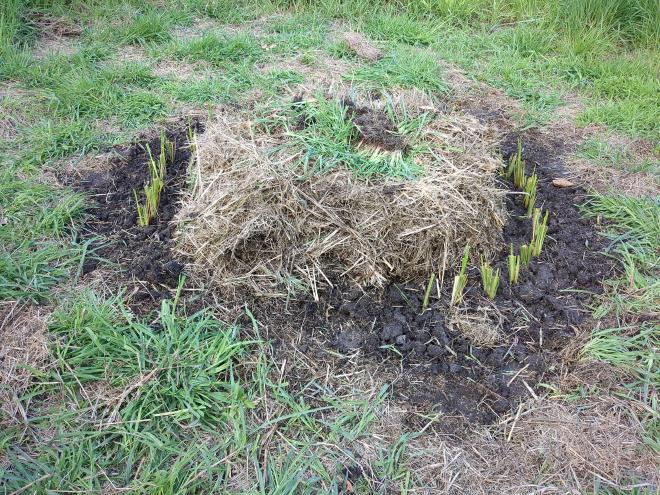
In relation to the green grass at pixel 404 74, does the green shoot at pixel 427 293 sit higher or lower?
lower

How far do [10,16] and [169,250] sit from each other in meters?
2.88

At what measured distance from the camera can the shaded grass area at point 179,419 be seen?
6.56ft

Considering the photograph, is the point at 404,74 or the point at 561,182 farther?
the point at 404,74

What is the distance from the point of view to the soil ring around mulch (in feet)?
7.86

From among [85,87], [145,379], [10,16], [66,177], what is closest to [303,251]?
[145,379]

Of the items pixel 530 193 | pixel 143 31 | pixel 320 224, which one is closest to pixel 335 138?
pixel 320 224

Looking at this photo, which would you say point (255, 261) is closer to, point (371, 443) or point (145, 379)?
point (145, 379)

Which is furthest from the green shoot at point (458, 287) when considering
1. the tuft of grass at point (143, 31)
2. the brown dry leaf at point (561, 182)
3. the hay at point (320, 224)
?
the tuft of grass at point (143, 31)

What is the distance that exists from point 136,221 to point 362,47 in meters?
2.31

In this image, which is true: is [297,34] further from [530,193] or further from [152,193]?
[530,193]

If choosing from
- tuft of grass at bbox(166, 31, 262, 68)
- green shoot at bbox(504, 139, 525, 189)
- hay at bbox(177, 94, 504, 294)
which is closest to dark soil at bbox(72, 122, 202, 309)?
hay at bbox(177, 94, 504, 294)

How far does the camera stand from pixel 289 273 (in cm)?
265

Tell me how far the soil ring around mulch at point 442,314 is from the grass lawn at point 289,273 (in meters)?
0.02

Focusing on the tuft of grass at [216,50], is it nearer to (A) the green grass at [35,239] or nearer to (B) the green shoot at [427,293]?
(A) the green grass at [35,239]
